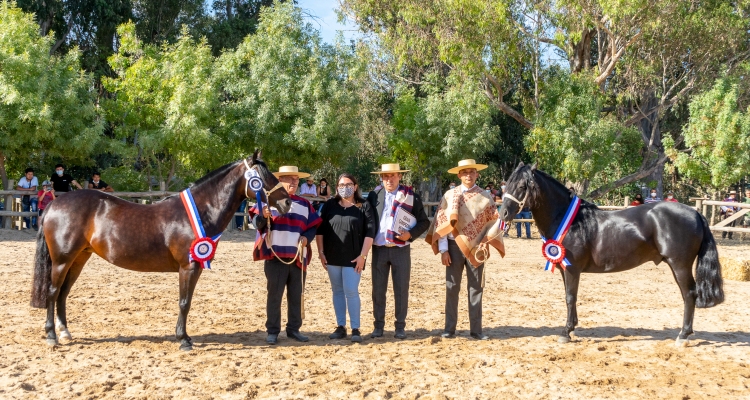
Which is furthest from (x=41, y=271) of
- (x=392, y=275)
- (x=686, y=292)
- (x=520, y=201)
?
(x=686, y=292)

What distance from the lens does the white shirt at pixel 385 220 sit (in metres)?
6.76

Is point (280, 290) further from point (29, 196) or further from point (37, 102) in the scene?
point (37, 102)

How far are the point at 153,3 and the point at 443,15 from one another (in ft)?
51.3

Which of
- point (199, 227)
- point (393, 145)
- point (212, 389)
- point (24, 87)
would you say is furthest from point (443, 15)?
point (212, 389)

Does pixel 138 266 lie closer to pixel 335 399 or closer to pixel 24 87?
pixel 335 399

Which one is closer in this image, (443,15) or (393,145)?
(443,15)

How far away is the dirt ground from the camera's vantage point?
16.7 feet

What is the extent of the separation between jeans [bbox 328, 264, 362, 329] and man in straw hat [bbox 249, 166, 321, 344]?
349 mm

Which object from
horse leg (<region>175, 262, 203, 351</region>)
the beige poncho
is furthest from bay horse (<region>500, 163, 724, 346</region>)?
horse leg (<region>175, 262, 203, 351</region>)

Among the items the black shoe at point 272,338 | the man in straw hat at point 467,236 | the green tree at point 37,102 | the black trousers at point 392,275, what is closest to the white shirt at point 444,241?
the man in straw hat at point 467,236

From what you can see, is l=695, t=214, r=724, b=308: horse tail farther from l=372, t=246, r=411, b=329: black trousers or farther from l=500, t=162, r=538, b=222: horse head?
l=372, t=246, r=411, b=329: black trousers

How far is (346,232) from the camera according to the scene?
6.71 meters

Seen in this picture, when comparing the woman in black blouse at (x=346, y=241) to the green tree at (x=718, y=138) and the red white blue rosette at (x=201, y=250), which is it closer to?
the red white blue rosette at (x=201, y=250)

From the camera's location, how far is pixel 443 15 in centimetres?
2192
